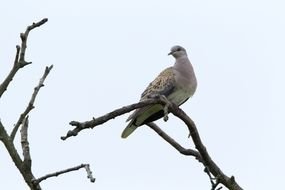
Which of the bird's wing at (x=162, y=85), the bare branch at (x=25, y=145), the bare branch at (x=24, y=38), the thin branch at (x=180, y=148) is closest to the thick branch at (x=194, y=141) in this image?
the thin branch at (x=180, y=148)

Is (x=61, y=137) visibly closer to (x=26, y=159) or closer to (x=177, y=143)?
(x=26, y=159)

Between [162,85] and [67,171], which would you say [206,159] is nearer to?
[67,171]

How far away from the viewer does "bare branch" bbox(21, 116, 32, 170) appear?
395cm

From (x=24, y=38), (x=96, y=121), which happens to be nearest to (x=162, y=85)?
(x=96, y=121)

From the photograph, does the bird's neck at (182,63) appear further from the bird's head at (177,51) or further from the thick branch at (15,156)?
the thick branch at (15,156)

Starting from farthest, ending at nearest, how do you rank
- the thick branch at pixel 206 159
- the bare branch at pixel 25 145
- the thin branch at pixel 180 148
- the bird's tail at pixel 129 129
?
1. the bird's tail at pixel 129 129
2. the thin branch at pixel 180 148
3. the thick branch at pixel 206 159
4. the bare branch at pixel 25 145

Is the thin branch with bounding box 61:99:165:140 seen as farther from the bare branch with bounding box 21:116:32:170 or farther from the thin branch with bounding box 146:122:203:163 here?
the thin branch with bounding box 146:122:203:163

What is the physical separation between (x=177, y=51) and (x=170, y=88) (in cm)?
97

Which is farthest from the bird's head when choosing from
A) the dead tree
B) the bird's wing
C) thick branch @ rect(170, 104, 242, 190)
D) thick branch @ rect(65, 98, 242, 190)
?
the dead tree

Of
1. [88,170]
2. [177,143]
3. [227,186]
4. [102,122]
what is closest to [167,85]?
[177,143]

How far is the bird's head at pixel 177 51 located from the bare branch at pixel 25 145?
533cm

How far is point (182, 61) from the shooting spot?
366 inches

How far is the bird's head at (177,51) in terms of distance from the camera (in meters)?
9.48

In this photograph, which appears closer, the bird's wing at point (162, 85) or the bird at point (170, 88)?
the bird at point (170, 88)
